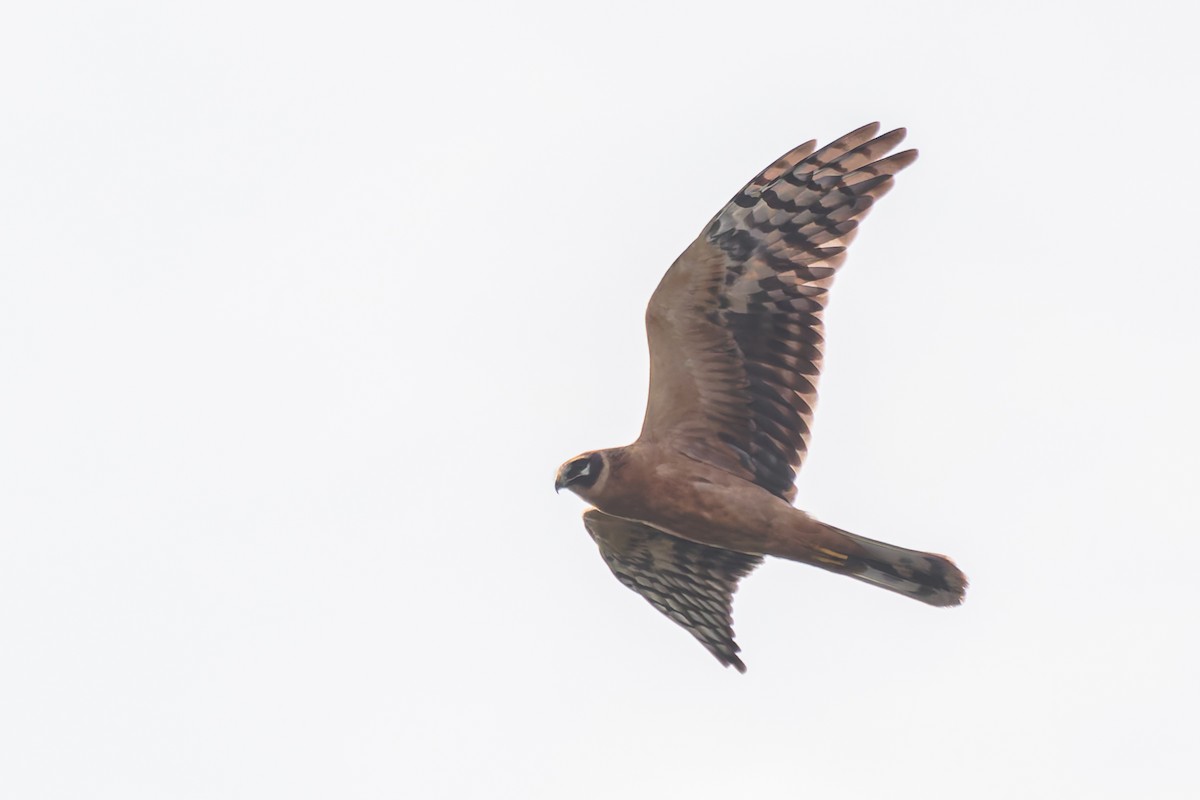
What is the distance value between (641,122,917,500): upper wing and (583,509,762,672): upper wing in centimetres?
106

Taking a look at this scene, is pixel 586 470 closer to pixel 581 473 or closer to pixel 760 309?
pixel 581 473

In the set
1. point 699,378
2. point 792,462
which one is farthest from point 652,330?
point 792,462

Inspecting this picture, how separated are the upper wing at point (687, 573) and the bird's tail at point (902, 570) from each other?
125cm

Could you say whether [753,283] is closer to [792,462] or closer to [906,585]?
[792,462]

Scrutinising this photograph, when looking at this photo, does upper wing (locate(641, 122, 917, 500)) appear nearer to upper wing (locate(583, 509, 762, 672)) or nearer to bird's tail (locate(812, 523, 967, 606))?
bird's tail (locate(812, 523, 967, 606))

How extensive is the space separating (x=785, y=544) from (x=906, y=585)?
Result: 876mm

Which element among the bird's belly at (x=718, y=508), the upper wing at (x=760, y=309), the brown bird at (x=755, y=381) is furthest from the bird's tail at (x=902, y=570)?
the upper wing at (x=760, y=309)

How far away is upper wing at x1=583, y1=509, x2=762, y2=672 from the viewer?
12938 millimetres

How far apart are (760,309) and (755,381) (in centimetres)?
50

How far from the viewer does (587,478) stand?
11758mm

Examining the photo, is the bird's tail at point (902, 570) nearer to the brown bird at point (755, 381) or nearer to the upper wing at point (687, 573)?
the brown bird at point (755, 381)

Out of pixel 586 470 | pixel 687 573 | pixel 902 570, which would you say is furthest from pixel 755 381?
pixel 687 573

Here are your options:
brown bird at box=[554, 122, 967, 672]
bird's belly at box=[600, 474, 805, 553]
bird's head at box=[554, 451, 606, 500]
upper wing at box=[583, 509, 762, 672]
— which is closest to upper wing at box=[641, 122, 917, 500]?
brown bird at box=[554, 122, 967, 672]

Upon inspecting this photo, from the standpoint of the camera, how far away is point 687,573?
13086 millimetres
